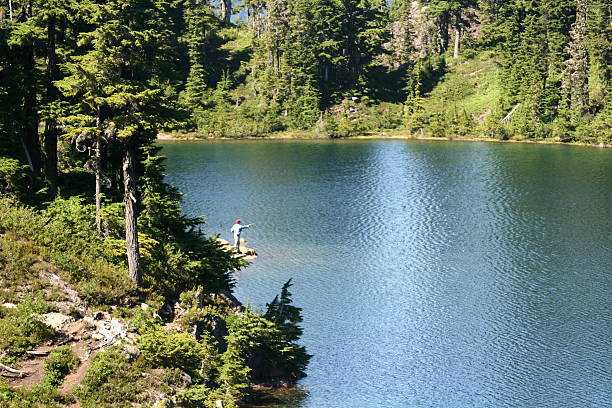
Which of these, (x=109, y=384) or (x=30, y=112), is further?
(x=30, y=112)

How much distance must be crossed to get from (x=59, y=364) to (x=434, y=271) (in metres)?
29.5

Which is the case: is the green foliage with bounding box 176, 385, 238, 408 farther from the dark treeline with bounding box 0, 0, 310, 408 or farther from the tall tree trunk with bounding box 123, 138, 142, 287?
the tall tree trunk with bounding box 123, 138, 142, 287

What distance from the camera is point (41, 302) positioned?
25.7m

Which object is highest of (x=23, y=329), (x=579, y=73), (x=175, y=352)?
(x=579, y=73)

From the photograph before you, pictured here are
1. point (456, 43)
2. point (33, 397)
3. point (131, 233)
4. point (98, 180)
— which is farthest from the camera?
point (456, 43)

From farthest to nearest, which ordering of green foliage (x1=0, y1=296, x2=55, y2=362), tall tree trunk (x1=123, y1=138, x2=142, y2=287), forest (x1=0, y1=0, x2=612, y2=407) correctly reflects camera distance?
tall tree trunk (x1=123, y1=138, x2=142, y2=287)
forest (x1=0, y1=0, x2=612, y2=407)
green foliage (x1=0, y1=296, x2=55, y2=362)

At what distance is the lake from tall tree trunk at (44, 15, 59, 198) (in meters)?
13.0

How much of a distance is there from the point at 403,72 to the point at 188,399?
141 meters

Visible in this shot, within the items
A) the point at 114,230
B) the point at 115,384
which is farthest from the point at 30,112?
the point at 115,384

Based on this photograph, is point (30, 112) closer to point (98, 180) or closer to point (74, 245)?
point (98, 180)

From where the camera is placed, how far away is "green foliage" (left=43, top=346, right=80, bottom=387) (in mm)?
22281

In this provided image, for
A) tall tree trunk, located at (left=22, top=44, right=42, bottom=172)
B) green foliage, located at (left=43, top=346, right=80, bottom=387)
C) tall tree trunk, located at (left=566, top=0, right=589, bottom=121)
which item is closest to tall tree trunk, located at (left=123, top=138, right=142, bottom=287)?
green foliage, located at (left=43, top=346, right=80, bottom=387)

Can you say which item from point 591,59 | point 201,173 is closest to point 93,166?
point 201,173

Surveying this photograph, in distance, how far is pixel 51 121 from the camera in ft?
117
